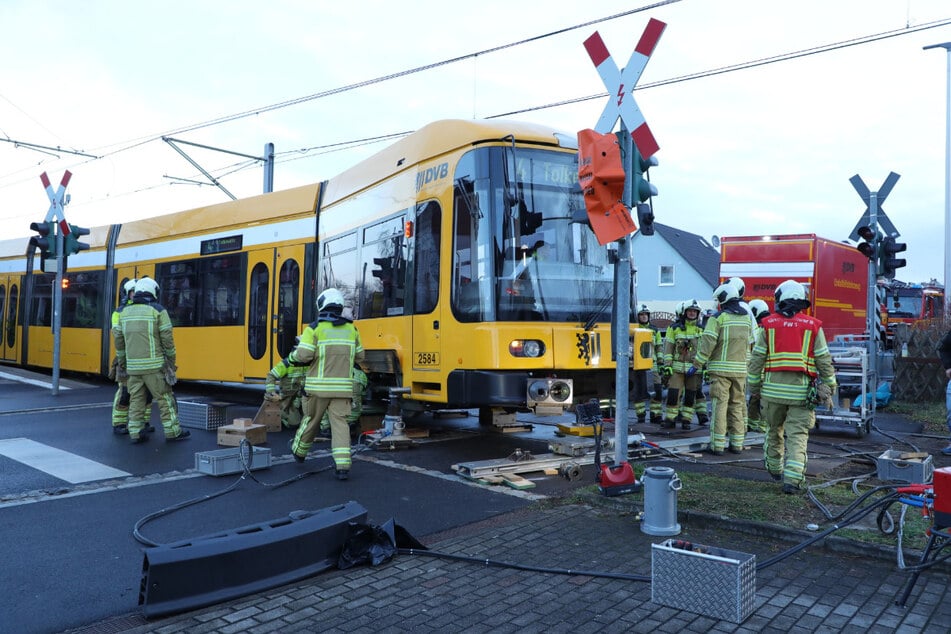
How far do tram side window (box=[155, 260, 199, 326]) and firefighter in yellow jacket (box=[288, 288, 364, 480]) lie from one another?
7.32m

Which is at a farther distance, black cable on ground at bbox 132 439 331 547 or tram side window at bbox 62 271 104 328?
tram side window at bbox 62 271 104 328

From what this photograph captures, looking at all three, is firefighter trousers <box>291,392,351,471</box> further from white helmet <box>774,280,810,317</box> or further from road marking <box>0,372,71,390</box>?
road marking <box>0,372,71,390</box>

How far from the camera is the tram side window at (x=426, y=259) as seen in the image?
311 inches

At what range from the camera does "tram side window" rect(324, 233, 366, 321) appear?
32.0 ft

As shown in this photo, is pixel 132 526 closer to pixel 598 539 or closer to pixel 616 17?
pixel 598 539

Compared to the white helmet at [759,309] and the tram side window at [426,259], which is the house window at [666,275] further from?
the tram side window at [426,259]

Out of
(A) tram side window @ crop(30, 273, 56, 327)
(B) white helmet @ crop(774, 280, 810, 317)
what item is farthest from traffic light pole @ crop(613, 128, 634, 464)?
(A) tram side window @ crop(30, 273, 56, 327)

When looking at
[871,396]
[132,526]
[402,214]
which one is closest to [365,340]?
[402,214]

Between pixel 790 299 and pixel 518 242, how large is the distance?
2554 millimetres

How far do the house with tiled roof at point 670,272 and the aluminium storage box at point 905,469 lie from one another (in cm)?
3159

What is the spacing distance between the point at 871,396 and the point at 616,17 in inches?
276

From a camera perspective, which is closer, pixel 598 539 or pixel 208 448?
pixel 598 539

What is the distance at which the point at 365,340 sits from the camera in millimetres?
9219

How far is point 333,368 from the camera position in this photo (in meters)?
7.04
